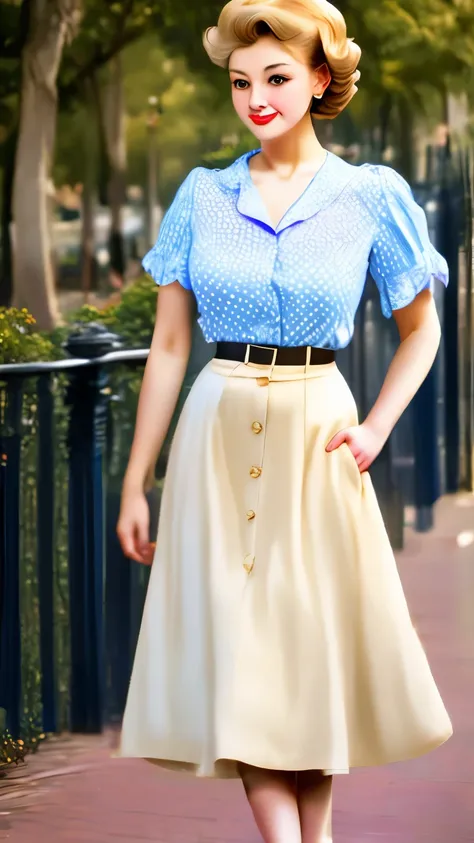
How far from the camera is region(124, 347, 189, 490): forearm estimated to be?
91.7 inches

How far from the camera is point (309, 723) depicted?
85.4 inches

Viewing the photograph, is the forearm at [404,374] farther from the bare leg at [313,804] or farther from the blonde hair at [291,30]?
the bare leg at [313,804]

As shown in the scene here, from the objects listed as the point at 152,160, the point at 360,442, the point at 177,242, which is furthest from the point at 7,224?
the point at 360,442

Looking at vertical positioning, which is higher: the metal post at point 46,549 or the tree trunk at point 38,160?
the tree trunk at point 38,160

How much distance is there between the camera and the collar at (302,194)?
7.20 feet

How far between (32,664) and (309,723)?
1.13m

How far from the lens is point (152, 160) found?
3023 millimetres

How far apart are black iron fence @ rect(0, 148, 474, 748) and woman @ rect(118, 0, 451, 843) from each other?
0.78 m

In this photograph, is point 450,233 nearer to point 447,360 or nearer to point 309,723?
point 447,360

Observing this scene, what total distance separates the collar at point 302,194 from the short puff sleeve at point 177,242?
0.23 ft

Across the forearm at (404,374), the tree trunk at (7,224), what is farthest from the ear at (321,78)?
the tree trunk at (7,224)

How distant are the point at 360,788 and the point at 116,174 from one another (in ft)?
5.04

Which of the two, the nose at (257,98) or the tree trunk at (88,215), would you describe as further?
the tree trunk at (88,215)

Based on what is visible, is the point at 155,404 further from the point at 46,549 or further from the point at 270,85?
the point at 46,549
